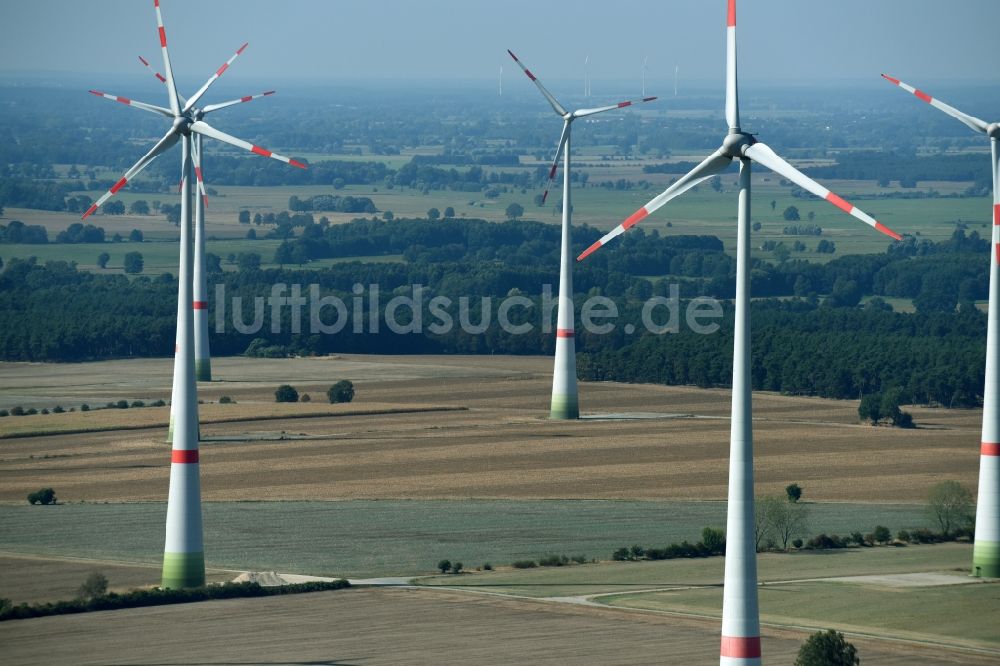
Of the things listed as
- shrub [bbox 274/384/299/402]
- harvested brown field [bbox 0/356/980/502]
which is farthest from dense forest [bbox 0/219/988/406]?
shrub [bbox 274/384/299/402]

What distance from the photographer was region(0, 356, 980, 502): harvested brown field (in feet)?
289

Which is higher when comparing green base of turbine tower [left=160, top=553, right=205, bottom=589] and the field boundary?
the field boundary

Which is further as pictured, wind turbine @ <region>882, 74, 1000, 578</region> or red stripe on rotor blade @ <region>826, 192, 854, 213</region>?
wind turbine @ <region>882, 74, 1000, 578</region>

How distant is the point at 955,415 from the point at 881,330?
46203 mm

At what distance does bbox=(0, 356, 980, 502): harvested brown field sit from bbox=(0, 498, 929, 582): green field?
10.4ft

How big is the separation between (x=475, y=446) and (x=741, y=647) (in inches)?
2511

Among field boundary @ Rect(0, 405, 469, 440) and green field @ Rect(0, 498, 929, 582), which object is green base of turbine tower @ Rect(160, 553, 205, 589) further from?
field boundary @ Rect(0, 405, 469, 440)

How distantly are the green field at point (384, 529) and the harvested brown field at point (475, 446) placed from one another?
3.16 m

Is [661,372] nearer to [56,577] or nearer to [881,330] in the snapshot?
[881,330]

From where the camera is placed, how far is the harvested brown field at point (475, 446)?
8806 centimetres

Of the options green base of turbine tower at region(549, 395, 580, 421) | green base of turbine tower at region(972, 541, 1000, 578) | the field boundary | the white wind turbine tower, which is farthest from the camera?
green base of turbine tower at region(549, 395, 580, 421)

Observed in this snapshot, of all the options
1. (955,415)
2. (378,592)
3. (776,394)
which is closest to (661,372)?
(776,394)

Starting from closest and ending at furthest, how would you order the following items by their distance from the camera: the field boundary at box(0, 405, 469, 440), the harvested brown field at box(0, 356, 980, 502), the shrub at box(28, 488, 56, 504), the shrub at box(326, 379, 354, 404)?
the shrub at box(28, 488, 56, 504) < the harvested brown field at box(0, 356, 980, 502) < the field boundary at box(0, 405, 469, 440) < the shrub at box(326, 379, 354, 404)

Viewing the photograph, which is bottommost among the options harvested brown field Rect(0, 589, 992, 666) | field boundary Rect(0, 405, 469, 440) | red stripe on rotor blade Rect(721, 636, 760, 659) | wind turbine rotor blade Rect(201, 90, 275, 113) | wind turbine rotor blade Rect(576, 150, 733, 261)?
harvested brown field Rect(0, 589, 992, 666)
